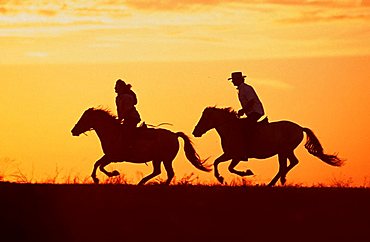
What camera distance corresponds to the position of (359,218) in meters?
25.5

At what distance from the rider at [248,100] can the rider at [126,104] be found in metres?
2.20

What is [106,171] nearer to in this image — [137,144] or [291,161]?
[137,144]

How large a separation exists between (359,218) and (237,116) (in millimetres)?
7663

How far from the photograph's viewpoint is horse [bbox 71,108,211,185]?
3322cm

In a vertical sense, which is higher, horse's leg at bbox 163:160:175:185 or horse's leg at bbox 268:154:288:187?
horse's leg at bbox 268:154:288:187

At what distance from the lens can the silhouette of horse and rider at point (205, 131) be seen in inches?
1276

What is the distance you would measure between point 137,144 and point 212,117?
191cm

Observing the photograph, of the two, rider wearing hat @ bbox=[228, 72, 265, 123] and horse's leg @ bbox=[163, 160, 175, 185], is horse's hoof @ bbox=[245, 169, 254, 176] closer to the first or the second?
rider wearing hat @ bbox=[228, 72, 265, 123]

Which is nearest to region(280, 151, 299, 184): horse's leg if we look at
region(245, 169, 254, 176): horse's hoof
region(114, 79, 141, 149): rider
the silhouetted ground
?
region(245, 169, 254, 176): horse's hoof

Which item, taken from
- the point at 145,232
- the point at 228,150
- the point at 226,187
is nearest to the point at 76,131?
the point at 228,150

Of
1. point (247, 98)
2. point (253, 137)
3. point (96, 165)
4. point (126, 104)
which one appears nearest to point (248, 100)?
point (247, 98)

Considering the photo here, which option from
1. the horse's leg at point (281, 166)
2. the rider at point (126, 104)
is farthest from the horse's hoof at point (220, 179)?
the rider at point (126, 104)

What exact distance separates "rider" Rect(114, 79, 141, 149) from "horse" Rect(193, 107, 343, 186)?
147 centimetres

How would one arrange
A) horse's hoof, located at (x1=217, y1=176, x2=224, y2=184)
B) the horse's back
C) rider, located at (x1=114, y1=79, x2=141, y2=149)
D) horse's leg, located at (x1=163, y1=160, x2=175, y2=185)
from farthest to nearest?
horse's leg, located at (x1=163, y1=160, x2=175, y2=185) < the horse's back < rider, located at (x1=114, y1=79, x2=141, y2=149) < horse's hoof, located at (x1=217, y1=176, x2=224, y2=184)
